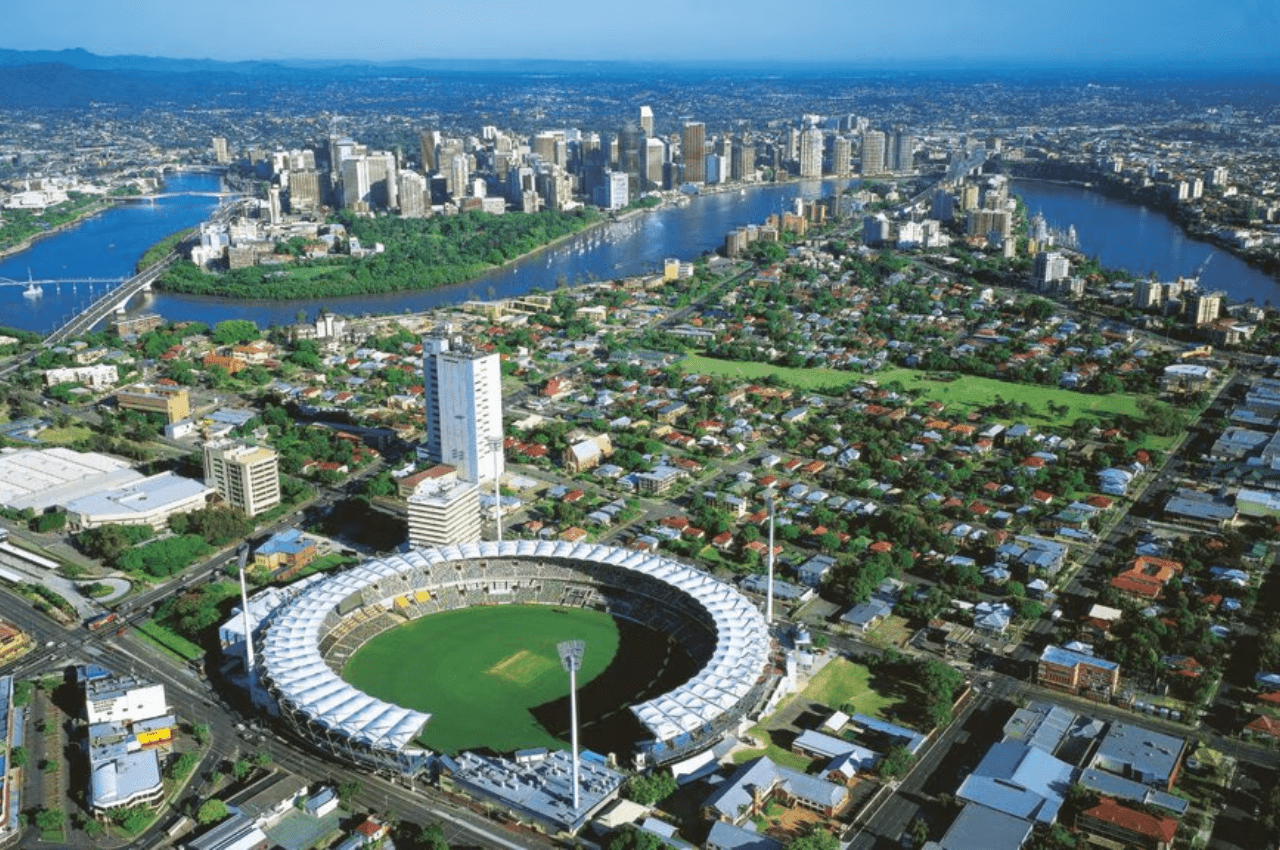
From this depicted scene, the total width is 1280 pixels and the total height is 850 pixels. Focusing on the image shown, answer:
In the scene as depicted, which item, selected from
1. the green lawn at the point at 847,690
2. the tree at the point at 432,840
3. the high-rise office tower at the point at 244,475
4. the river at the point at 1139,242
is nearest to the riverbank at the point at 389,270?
the high-rise office tower at the point at 244,475

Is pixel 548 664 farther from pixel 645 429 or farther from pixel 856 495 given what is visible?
pixel 645 429

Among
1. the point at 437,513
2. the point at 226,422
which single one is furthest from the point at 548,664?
the point at 226,422

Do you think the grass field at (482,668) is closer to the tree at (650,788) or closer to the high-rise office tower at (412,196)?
the tree at (650,788)

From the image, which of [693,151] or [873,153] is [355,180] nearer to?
[693,151]

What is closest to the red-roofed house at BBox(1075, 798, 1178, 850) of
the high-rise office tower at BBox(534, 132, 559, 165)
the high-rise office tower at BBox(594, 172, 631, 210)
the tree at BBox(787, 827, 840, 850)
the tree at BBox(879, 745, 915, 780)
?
the tree at BBox(879, 745, 915, 780)

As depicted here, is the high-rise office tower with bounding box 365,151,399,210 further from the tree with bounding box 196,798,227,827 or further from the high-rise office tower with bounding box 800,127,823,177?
the tree with bounding box 196,798,227,827

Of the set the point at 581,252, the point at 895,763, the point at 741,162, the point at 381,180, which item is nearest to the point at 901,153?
the point at 741,162

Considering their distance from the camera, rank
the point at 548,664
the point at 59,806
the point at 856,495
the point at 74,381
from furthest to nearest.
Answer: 1. the point at 74,381
2. the point at 856,495
3. the point at 548,664
4. the point at 59,806
